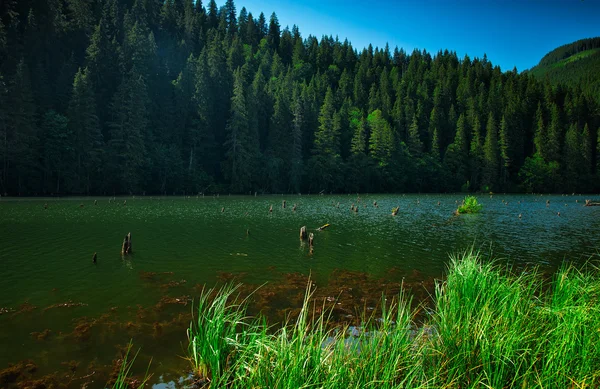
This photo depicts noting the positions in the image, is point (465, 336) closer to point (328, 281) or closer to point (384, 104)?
point (328, 281)

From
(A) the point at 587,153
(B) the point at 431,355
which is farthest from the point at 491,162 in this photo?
(B) the point at 431,355

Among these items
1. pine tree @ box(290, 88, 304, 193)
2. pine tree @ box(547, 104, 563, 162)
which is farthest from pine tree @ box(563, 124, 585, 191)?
pine tree @ box(290, 88, 304, 193)

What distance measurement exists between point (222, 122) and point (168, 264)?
220 ft

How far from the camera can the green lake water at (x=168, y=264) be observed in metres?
7.95

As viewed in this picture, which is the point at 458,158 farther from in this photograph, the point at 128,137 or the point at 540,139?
Answer: the point at 128,137

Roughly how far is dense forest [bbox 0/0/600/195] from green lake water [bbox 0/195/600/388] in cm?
2795

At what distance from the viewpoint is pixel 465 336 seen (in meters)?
4.99

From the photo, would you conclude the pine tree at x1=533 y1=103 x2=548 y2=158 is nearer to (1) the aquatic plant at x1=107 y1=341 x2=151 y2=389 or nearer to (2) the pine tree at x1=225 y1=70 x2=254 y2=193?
(2) the pine tree at x1=225 y1=70 x2=254 y2=193

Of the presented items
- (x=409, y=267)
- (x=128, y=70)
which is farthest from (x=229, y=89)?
(x=409, y=267)

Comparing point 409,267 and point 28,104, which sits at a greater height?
point 28,104

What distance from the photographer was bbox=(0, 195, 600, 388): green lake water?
7949mm

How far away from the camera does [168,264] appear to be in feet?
51.6

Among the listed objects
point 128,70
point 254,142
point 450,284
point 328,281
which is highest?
point 128,70

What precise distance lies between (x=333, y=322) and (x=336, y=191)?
7657 cm
